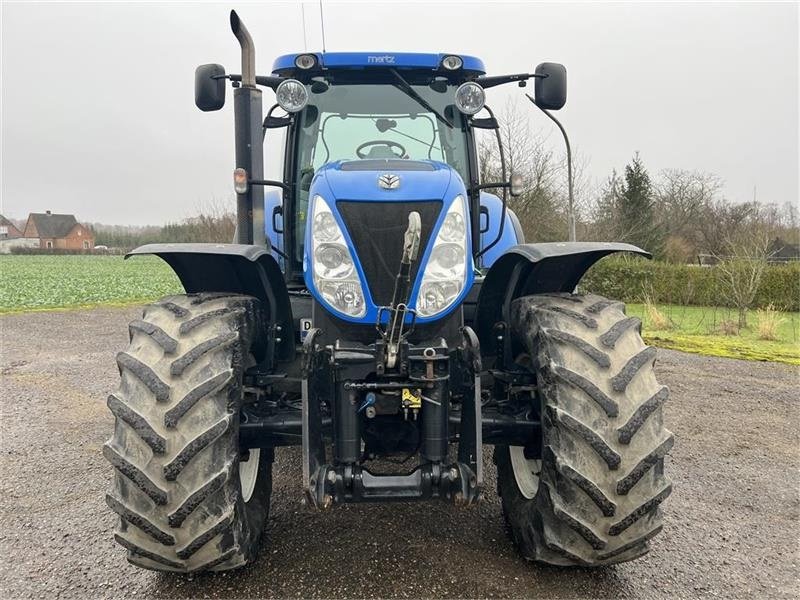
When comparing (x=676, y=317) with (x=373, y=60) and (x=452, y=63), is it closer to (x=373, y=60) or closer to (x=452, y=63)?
(x=452, y=63)

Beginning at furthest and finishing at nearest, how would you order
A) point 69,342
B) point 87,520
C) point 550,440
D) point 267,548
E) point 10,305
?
1. point 10,305
2. point 69,342
3. point 87,520
4. point 267,548
5. point 550,440

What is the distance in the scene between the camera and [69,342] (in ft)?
32.6

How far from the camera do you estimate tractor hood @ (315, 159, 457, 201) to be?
106 inches

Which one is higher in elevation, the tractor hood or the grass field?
the tractor hood

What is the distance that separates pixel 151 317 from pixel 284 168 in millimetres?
1678

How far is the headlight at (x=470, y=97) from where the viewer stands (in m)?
3.47

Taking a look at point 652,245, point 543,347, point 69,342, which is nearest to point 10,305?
point 69,342

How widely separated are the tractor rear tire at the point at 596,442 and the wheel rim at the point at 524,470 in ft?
1.42

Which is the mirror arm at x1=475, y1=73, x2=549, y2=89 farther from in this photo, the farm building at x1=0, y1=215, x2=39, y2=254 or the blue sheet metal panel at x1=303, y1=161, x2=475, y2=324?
the farm building at x1=0, y1=215, x2=39, y2=254

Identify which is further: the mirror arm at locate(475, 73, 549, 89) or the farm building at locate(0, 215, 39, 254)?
the farm building at locate(0, 215, 39, 254)

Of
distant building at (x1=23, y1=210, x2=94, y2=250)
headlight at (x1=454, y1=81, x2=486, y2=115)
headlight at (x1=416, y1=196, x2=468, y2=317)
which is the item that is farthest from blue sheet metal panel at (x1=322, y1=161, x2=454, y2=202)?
distant building at (x1=23, y1=210, x2=94, y2=250)

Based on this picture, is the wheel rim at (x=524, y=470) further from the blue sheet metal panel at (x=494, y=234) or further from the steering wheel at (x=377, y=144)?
the steering wheel at (x=377, y=144)

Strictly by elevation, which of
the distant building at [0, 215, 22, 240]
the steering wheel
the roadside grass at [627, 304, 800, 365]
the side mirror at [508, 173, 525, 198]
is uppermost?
the distant building at [0, 215, 22, 240]

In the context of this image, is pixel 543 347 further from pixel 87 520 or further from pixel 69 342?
pixel 69 342
